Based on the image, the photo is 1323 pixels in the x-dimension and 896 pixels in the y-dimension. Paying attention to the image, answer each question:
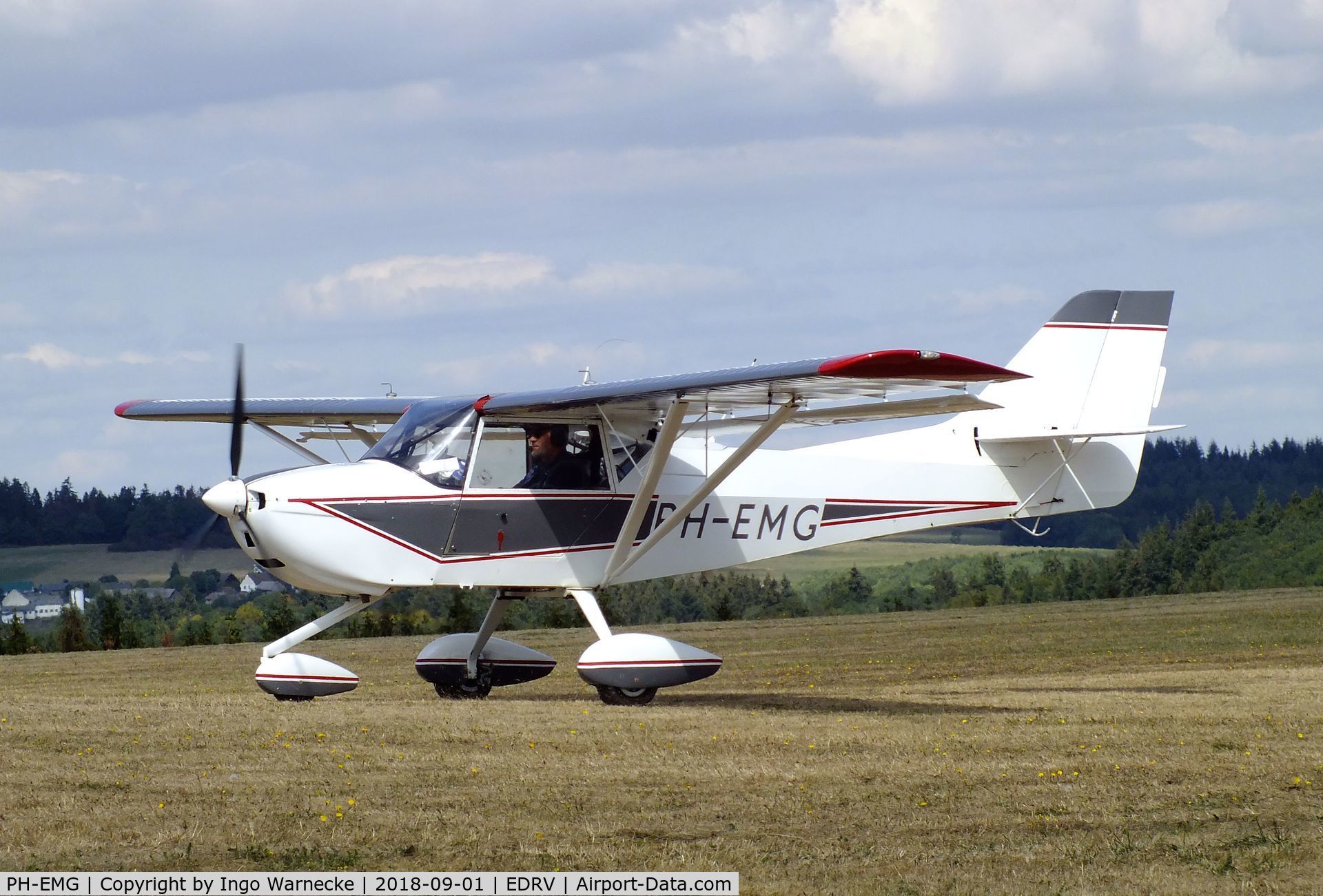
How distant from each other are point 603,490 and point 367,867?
8279mm

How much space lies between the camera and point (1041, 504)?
17.4m

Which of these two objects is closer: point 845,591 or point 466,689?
point 466,689

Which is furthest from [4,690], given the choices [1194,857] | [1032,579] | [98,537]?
[98,537]

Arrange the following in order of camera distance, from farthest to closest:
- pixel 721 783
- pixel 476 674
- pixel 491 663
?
pixel 491 663, pixel 476 674, pixel 721 783

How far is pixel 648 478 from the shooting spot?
14.3m

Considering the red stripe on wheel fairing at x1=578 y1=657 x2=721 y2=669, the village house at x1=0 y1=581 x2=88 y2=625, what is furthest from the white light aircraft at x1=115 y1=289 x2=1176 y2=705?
the village house at x1=0 y1=581 x2=88 y2=625

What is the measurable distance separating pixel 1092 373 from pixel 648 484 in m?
5.81

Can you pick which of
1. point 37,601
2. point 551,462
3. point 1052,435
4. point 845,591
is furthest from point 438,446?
point 37,601

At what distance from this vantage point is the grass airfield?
6.94 meters

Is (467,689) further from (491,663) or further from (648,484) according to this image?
(648,484)

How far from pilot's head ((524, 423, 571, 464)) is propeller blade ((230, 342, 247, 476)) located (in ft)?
8.65

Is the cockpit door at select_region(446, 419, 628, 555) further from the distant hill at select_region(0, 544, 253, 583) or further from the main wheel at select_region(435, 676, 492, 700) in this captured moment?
the distant hill at select_region(0, 544, 253, 583)

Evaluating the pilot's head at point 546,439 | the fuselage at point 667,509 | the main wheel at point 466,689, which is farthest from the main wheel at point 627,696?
the pilot's head at point 546,439

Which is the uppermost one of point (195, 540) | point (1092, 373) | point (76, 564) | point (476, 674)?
point (1092, 373)
